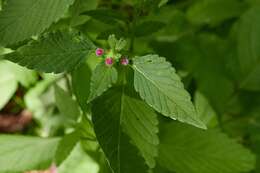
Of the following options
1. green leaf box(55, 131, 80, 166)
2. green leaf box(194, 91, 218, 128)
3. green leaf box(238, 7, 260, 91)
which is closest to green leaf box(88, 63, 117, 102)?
green leaf box(55, 131, 80, 166)

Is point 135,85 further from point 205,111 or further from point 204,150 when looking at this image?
point 205,111

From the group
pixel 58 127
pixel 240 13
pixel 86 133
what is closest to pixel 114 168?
pixel 86 133

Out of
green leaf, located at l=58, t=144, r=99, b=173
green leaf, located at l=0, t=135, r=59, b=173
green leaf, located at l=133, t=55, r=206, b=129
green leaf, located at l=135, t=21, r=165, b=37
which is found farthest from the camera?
green leaf, located at l=58, t=144, r=99, b=173

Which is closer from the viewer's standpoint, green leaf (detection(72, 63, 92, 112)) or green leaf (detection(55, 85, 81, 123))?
green leaf (detection(72, 63, 92, 112))

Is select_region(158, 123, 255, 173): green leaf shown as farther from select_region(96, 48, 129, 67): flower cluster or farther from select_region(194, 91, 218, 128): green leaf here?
select_region(96, 48, 129, 67): flower cluster

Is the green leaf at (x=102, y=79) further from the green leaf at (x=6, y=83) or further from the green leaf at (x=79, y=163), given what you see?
the green leaf at (x=6, y=83)

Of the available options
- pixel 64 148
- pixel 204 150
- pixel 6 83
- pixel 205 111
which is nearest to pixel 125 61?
pixel 64 148

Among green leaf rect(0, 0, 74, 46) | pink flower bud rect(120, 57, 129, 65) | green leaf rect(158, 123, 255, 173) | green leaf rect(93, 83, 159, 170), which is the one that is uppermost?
green leaf rect(0, 0, 74, 46)

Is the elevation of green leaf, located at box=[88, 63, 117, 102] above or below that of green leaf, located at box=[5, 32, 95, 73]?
below
